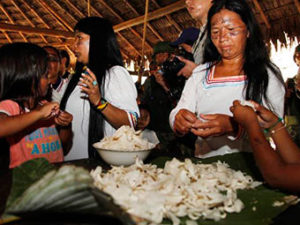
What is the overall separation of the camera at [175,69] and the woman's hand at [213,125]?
906 millimetres

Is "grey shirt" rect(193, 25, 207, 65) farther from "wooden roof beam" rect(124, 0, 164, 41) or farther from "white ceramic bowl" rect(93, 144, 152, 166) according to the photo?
"wooden roof beam" rect(124, 0, 164, 41)

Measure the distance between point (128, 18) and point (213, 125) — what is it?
7.90 m

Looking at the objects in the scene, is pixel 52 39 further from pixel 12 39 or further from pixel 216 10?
pixel 216 10

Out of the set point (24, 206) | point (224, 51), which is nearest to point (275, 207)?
point (24, 206)

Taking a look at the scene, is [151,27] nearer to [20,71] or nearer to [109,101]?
[109,101]

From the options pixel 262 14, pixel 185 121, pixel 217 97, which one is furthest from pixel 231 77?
pixel 262 14

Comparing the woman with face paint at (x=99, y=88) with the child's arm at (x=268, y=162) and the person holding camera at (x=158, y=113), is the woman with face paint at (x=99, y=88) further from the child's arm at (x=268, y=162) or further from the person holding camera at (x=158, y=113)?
the person holding camera at (x=158, y=113)

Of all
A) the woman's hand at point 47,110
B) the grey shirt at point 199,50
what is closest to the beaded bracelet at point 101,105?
the woman's hand at point 47,110

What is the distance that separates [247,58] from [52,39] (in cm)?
1124

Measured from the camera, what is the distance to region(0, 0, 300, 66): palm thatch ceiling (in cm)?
588

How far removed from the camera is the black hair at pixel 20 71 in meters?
1.86

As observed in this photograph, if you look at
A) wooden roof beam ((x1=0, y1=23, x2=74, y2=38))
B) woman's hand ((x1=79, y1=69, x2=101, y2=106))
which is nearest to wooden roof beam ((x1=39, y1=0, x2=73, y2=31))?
wooden roof beam ((x1=0, y1=23, x2=74, y2=38))

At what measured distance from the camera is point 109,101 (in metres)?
2.19

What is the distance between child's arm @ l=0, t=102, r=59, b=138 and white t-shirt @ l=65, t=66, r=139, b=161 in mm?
437
